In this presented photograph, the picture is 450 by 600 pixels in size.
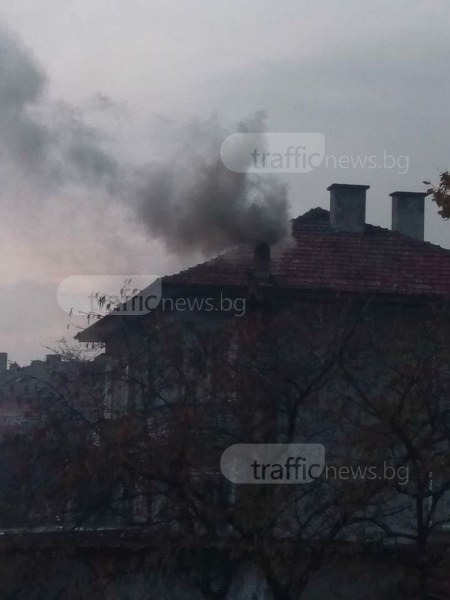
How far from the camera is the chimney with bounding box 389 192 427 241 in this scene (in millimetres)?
19969

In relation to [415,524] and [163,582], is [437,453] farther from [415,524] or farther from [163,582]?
[163,582]

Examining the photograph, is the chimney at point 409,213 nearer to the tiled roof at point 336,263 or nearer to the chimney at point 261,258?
the tiled roof at point 336,263

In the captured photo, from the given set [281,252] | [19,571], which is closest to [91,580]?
[19,571]

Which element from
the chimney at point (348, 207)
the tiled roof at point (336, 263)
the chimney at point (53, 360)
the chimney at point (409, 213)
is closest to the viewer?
the chimney at point (53, 360)

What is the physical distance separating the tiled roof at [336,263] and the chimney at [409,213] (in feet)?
4.83

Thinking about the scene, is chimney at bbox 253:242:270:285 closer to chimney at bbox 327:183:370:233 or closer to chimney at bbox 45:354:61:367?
chimney at bbox 327:183:370:233

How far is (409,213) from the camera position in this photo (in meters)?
20.1

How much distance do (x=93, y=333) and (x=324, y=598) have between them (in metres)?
3.12

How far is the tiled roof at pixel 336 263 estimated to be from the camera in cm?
1484

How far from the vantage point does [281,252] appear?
15711 mm

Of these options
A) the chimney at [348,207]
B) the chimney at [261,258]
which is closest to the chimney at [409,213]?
the chimney at [348,207]

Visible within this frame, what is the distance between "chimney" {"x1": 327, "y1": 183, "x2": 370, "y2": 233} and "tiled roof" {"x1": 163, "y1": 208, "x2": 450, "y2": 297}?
17 cm

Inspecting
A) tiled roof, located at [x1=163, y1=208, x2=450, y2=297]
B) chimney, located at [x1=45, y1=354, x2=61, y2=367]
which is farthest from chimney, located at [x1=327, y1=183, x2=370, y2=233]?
chimney, located at [x1=45, y1=354, x2=61, y2=367]

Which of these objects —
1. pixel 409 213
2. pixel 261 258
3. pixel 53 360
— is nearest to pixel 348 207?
pixel 409 213
